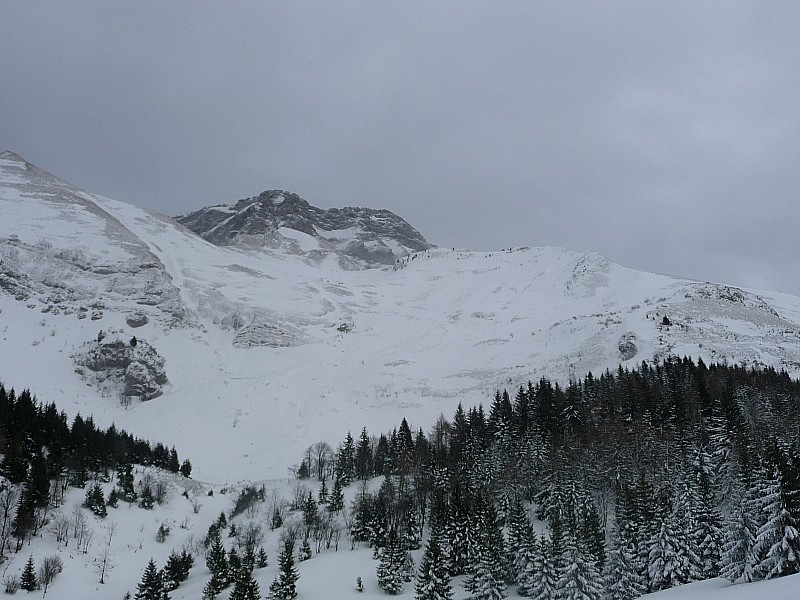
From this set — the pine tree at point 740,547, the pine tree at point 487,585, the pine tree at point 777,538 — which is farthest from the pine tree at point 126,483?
the pine tree at point 777,538

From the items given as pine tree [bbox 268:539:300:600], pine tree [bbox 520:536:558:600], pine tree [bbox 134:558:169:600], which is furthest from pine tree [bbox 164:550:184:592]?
pine tree [bbox 520:536:558:600]

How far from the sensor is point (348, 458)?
289ft

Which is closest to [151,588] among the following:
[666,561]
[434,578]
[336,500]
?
[336,500]

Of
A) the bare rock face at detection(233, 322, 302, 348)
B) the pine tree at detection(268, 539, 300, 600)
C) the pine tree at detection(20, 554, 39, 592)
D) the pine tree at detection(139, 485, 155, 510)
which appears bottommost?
the pine tree at detection(268, 539, 300, 600)

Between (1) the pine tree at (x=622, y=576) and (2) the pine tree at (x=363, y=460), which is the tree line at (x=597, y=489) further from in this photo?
(2) the pine tree at (x=363, y=460)

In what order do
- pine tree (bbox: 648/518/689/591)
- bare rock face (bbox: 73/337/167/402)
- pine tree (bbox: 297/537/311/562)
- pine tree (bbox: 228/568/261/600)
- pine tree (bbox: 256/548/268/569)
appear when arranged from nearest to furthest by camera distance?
pine tree (bbox: 648/518/689/591)
pine tree (bbox: 228/568/261/600)
pine tree (bbox: 256/548/268/569)
pine tree (bbox: 297/537/311/562)
bare rock face (bbox: 73/337/167/402)

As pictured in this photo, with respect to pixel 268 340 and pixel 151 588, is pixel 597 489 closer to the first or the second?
pixel 151 588

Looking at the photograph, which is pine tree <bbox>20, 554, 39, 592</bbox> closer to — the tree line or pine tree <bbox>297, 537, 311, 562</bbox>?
pine tree <bbox>297, 537, 311, 562</bbox>

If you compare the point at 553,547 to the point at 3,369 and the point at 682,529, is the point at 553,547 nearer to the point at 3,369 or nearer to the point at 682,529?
the point at 682,529

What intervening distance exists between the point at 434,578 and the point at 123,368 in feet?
306

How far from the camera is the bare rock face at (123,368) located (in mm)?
115875

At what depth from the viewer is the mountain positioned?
105812mm

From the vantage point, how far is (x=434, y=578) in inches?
1998

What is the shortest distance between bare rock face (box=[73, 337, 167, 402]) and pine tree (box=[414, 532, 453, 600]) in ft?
274
